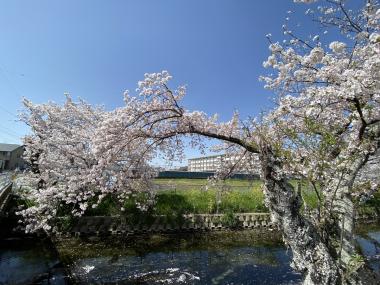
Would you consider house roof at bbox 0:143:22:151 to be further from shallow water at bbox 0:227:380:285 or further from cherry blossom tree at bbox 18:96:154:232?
shallow water at bbox 0:227:380:285

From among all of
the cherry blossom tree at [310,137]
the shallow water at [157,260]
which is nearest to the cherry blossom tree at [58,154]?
the shallow water at [157,260]

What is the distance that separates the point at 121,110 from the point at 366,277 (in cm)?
574

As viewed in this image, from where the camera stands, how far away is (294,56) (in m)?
6.55

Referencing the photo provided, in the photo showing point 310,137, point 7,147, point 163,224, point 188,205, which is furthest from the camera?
point 7,147

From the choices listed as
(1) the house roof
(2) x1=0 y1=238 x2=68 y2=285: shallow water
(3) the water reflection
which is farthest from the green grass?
(1) the house roof

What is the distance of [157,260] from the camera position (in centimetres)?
1197

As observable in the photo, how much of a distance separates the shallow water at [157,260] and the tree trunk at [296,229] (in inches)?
209

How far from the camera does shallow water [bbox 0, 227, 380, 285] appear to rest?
33.0 ft

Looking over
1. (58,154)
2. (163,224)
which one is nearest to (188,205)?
(163,224)

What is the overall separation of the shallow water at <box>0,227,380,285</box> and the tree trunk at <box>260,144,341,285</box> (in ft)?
17.5

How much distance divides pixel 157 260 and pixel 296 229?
27.0 ft

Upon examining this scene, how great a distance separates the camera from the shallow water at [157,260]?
10.1m

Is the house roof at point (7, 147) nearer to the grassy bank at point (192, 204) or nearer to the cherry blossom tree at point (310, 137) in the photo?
the grassy bank at point (192, 204)

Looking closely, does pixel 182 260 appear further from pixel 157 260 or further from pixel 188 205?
pixel 188 205
